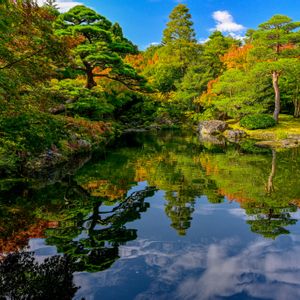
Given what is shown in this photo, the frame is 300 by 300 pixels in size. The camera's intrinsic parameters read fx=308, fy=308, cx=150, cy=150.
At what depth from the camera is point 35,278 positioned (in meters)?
4.86

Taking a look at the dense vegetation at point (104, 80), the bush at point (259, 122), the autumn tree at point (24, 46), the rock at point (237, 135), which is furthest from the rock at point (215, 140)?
the autumn tree at point (24, 46)

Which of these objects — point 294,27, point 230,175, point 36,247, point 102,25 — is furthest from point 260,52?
point 36,247

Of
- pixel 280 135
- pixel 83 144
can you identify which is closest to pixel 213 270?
pixel 83 144

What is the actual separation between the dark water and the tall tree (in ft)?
56.8

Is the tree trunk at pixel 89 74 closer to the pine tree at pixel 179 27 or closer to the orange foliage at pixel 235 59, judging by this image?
the orange foliage at pixel 235 59

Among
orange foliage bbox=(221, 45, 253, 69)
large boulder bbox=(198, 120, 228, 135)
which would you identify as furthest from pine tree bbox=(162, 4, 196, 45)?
large boulder bbox=(198, 120, 228, 135)

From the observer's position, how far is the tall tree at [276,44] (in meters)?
26.1

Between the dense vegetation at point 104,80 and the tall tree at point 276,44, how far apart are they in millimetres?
84

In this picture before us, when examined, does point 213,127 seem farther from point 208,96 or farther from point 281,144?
point 281,144

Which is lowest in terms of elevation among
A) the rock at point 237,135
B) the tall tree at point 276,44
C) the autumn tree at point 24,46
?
the rock at point 237,135

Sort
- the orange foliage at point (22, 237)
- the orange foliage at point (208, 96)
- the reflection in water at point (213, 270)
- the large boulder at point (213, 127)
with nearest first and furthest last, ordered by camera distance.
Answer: the reflection in water at point (213, 270)
the orange foliage at point (22, 237)
the large boulder at point (213, 127)
the orange foliage at point (208, 96)

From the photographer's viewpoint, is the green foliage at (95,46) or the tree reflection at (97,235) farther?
the green foliage at (95,46)

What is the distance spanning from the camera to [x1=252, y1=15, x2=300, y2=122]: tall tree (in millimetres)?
26109

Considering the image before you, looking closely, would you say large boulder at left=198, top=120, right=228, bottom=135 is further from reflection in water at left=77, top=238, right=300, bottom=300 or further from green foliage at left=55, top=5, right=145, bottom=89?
reflection in water at left=77, top=238, right=300, bottom=300
